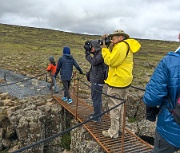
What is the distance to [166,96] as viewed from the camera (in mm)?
3666

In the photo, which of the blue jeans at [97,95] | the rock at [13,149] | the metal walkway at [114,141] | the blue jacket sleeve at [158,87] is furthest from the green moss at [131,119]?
the blue jacket sleeve at [158,87]

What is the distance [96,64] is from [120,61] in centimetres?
130

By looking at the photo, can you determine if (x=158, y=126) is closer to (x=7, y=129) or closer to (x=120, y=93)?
(x=120, y=93)

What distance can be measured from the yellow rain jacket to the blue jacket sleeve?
205 centimetres

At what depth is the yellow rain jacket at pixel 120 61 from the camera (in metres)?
5.61

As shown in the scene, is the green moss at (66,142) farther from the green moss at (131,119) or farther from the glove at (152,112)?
the glove at (152,112)

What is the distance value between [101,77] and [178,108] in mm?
3847

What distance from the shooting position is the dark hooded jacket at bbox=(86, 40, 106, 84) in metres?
6.80

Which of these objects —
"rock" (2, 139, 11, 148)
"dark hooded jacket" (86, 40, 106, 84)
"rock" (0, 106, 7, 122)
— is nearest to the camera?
"dark hooded jacket" (86, 40, 106, 84)

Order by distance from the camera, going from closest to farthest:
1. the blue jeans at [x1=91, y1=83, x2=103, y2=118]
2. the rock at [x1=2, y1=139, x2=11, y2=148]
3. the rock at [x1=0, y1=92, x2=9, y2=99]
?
the blue jeans at [x1=91, y1=83, x2=103, y2=118]
the rock at [x1=2, y1=139, x2=11, y2=148]
the rock at [x1=0, y1=92, x2=9, y2=99]

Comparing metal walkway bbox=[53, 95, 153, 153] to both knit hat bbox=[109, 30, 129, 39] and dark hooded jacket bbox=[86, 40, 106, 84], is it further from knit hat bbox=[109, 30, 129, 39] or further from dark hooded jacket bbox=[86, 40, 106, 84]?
knit hat bbox=[109, 30, 129, 39]

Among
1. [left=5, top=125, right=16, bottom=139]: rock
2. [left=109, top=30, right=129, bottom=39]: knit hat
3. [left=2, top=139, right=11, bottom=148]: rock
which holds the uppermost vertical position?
[left=109, top=30, right=129, bottom=39]: knit hat

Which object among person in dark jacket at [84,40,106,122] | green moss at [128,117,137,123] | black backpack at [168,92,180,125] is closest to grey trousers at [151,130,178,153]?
black backpack at [168,92,180,125]

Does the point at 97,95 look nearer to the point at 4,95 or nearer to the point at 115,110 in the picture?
the point at 115,110
